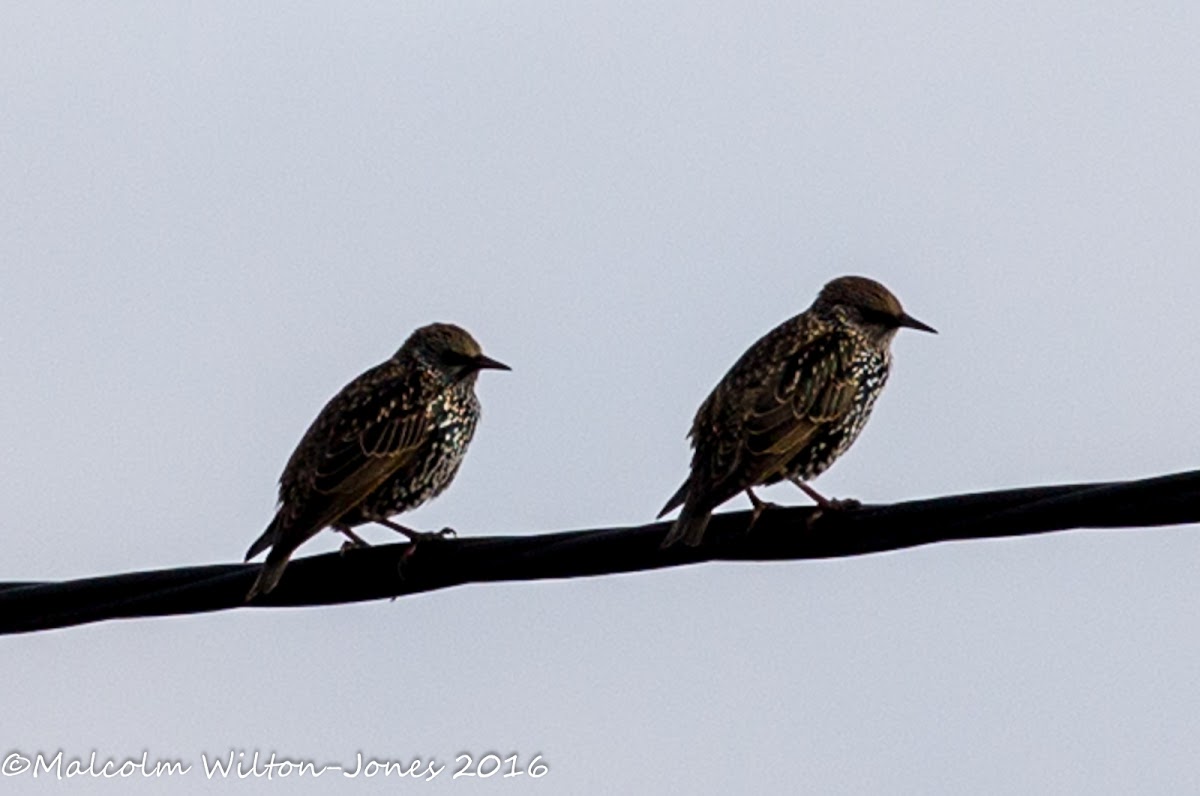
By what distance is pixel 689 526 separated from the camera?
8.62m

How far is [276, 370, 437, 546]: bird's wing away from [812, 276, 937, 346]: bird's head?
1.71m

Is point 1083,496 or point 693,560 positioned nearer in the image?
point 1083,496

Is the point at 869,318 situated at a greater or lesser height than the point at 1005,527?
greater

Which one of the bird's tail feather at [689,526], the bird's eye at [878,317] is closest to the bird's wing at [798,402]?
the bird's eye at [878,317]

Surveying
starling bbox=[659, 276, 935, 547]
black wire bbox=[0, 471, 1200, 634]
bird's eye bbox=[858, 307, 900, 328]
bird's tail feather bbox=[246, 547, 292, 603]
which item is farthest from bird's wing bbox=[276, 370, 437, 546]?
bird's eye bbox=[858, 307, 900, 328]

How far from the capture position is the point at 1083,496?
695 cm

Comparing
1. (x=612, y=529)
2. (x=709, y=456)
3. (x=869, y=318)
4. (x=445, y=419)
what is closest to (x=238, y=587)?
(x=612, y=529)

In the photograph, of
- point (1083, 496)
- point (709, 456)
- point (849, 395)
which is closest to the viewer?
point (1083, 496)

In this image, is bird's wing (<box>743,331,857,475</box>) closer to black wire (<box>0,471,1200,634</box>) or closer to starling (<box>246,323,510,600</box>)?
black wire (<box>0,471,1200,634</box>)

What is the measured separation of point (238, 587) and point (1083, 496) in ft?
8.80

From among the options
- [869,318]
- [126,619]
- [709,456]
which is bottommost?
[126,619]

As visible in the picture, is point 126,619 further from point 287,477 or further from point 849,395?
point 849,395

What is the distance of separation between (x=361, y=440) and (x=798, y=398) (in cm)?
178

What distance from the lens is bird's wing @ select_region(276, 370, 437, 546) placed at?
10.5 metres
